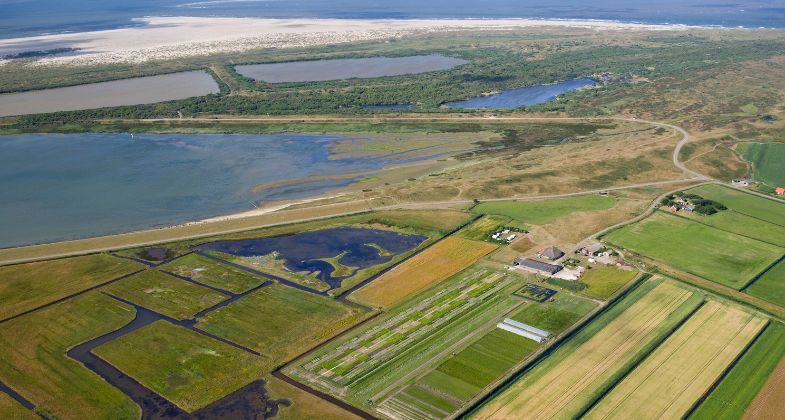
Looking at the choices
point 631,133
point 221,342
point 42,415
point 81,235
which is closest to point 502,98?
point 631,133

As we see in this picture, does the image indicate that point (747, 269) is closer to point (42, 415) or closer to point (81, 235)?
point (42, 415)

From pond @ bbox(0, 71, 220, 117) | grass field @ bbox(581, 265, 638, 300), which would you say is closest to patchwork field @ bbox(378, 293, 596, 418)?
grass field @ bbox(581, 265, 638, 300)

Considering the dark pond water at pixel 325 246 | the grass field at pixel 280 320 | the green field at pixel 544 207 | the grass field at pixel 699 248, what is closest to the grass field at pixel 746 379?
the grass field at pixel 699 248

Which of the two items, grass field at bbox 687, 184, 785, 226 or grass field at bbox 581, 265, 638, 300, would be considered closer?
grass field at bbox 581, 265, 638, 300

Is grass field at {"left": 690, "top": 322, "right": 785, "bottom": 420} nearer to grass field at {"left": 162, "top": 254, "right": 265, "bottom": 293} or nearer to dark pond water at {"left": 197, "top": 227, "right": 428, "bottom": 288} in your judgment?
dark pond water at {"left": 197, "top": 227, "right": 428, "bottom": 288}

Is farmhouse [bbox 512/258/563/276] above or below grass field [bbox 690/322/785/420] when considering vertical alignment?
above

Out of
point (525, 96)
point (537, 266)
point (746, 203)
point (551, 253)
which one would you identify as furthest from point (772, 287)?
point (525, 96)
